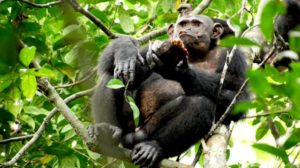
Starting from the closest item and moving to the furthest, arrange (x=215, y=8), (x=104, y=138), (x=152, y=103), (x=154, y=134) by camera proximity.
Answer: (x=104, y=138) → (x=154, y=134) → (x=152, y=103) → (x=215, y=8)

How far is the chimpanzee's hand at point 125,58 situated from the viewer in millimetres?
4234

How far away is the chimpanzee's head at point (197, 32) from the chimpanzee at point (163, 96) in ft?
0.21

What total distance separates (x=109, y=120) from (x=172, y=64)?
2.79 ft

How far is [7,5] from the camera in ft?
14.7

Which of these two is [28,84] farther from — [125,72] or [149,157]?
[149,157]

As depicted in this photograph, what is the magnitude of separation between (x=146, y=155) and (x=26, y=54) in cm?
136

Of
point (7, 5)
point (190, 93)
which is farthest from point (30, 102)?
point (190, 93)

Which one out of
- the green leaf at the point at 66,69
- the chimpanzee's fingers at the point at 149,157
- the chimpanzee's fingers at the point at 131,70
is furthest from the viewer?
the green leaf at the point at 66,69

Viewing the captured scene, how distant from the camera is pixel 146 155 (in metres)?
3.96

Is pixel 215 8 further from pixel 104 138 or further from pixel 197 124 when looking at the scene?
pixel 104 138

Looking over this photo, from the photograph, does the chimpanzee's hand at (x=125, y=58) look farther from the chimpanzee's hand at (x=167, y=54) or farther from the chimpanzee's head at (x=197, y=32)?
the chimpanzee's head at (x=197, y=32)

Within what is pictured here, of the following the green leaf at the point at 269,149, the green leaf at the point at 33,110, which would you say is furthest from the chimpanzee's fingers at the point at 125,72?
the green leaf at the point at 269,149

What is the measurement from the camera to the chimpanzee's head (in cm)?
525

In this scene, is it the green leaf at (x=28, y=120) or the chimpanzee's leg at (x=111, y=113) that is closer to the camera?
the chimpanzee's leg at (x=111, y=113)
